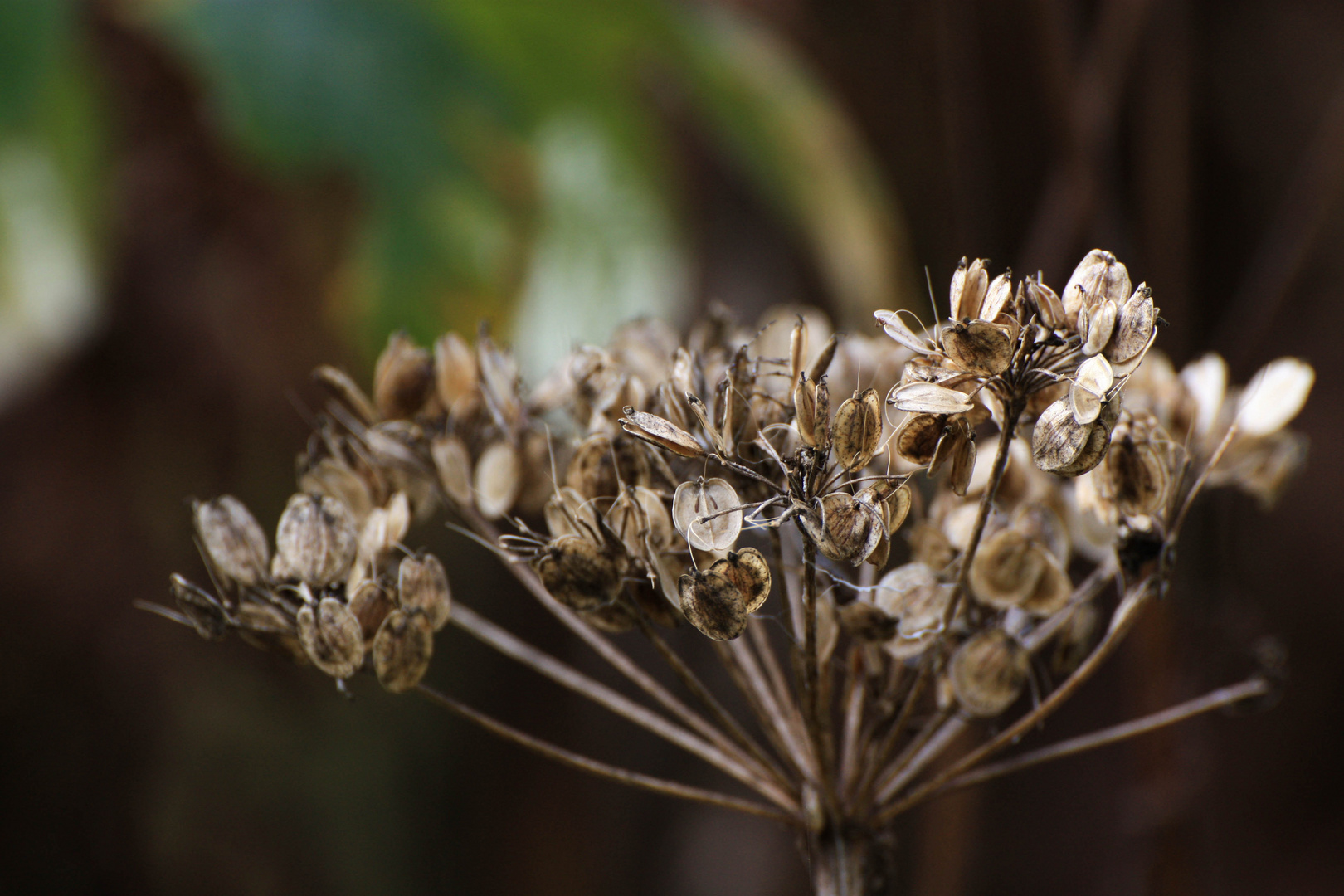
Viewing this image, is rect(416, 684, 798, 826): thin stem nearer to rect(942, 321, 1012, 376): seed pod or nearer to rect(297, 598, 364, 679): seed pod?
rect(297, 598, 364, 679): seed pod

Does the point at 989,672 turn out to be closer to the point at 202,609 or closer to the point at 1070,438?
the point at 1070,438

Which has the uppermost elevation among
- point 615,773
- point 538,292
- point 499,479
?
point 538,292

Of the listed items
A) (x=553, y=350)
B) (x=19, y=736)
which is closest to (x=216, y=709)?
(x=19, y=736)

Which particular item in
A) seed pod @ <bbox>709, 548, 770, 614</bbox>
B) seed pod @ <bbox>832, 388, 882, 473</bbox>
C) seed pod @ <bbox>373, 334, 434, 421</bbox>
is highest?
seed pod @ <bbox>373, 334, 434, 421</bbox>

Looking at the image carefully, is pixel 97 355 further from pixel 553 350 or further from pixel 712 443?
pixel 712 443

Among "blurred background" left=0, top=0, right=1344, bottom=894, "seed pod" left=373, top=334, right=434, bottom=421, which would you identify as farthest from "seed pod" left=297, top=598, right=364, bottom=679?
"blurred background" left=0, top=0, right=1344, bottom=894

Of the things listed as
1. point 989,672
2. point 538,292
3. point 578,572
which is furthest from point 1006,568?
point 538,292
